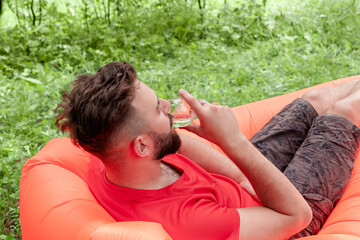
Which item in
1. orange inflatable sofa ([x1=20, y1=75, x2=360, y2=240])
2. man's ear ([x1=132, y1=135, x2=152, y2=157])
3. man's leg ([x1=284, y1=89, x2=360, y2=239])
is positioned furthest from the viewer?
man's leg ([x1=284, y1=89, x2=360, y2=239])

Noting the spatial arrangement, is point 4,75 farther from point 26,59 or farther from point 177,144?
point 177,144

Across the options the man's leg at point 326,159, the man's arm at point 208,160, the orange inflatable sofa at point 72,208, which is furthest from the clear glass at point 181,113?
the man's leg at point 326,159

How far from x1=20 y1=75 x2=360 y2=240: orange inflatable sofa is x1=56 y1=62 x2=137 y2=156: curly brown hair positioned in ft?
0.88

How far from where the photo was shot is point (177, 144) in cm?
165

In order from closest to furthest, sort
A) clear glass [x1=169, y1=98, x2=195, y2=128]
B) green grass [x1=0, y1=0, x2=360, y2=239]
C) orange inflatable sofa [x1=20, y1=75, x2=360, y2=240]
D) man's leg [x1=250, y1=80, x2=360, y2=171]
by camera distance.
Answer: orange inflatable sofa [x1=20, y1=75, x2=360, y2=240]
clear glass [x1=169, y1=98, x2=195, y2=128]
man's leg [x1=250, y1=80, x2=360, y2=171]
green grass [x1=0, y1=0, x2=360, y2=239]

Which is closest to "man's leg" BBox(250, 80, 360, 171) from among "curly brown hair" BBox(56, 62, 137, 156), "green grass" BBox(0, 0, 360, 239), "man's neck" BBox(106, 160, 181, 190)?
"man's neck" BBox(106, 160, 181, 190)

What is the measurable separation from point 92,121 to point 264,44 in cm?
356

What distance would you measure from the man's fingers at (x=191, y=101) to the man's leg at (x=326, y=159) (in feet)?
2.59

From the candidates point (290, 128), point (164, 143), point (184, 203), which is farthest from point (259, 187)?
point (290, 128)

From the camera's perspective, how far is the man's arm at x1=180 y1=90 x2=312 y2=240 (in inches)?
59.5

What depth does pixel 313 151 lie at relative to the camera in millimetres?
2113

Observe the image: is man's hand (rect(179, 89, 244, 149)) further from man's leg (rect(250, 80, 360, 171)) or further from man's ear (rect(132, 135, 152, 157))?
man's leg (rect(250, 80, 360, 171))

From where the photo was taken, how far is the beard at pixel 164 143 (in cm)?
159

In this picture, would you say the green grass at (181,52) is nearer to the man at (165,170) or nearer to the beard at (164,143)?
the man at (165,170)
